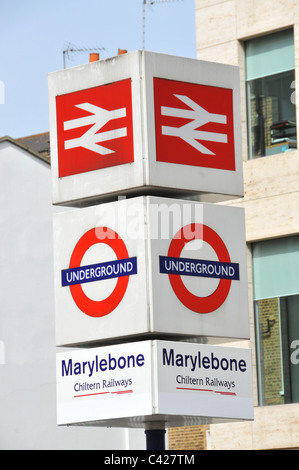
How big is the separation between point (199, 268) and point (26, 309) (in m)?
12.5

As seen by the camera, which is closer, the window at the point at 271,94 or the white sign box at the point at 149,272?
the white sign box at the point at 149,272

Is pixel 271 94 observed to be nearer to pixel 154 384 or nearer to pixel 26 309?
pixel 26 309

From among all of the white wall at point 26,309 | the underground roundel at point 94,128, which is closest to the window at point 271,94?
the white wall at point 26,309

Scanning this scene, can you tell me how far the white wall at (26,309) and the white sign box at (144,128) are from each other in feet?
37.7

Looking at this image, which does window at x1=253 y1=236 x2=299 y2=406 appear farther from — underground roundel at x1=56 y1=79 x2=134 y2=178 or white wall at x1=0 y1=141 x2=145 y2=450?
underground roundel at x1=56 y1=79 x2=134 y2=178

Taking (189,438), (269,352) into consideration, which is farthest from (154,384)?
(189,438)

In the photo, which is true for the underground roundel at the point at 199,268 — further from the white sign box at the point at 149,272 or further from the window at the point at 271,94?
the window at the point at 271,94

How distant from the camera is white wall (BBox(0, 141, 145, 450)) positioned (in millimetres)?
27328

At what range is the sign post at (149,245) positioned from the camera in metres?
15.3

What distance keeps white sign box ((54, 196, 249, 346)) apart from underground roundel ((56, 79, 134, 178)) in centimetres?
62

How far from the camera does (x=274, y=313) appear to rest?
22.8 m

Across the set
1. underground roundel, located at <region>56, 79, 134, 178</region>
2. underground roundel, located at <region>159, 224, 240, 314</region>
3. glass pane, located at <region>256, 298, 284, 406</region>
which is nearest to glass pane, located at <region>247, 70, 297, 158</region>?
glass pane, located at <region>256, 298, 284, 406</region>
